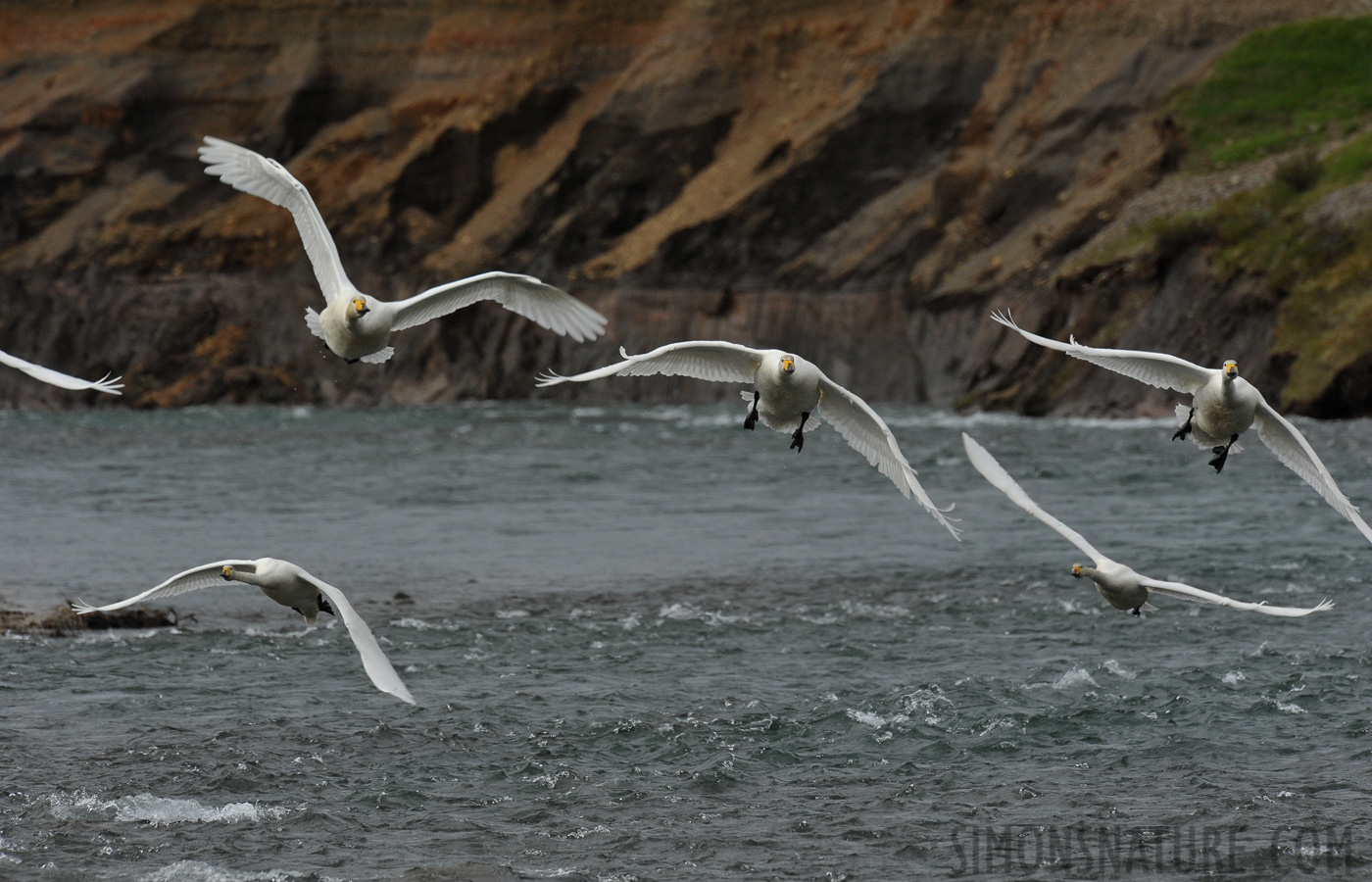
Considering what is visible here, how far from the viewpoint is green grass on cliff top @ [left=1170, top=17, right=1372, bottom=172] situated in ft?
209

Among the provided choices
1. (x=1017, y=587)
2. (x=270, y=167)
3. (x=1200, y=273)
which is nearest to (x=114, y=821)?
(x=270, y=167)

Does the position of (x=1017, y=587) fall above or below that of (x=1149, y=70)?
below

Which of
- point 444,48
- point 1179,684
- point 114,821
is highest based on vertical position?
point 444,48

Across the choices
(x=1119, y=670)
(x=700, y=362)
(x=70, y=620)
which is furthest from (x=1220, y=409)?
(x=70, y=620)

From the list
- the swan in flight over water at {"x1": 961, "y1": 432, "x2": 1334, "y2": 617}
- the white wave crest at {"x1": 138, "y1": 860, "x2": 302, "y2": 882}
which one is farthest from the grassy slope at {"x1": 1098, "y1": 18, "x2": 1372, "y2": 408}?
the white wave crest at {"x1": 138, "y1": 860, "x2": 302, "y2": 882}

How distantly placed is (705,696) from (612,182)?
214ft

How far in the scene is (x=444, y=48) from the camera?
92.3 m

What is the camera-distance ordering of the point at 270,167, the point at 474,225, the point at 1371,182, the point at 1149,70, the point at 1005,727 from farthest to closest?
the point at 474,225 → the point at 1149,70 → the point at 1371,182 → the point at 1005,727 → the point at 270,167

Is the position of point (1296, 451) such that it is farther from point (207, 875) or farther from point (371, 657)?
point (207, 875)

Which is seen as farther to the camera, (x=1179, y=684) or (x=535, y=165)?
(x=535, y=165)

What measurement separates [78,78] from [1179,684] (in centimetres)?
8550

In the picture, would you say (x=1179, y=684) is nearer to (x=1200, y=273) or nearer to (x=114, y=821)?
(x=114, y=821)

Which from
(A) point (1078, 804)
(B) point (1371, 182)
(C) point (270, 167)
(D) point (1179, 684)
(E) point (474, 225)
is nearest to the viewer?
(C) point (270, 167)

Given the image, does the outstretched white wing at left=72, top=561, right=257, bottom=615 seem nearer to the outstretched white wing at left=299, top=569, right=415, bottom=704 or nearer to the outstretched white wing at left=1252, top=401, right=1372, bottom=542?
the outstretched white wing at left=299, top=569, right=415, bottom=704
